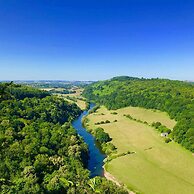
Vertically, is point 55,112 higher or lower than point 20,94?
lower

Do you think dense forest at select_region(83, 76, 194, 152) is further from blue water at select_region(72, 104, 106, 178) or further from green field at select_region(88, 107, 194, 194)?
blue water at select_region(72, 104, 106, 178)

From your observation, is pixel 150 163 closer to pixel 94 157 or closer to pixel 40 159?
pixel 94 157

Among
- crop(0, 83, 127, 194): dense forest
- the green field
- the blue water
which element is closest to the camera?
crop(0, 83, 127, 194): dense forest

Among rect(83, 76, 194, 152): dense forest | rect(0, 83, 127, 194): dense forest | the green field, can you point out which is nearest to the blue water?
rect(0, 83, 127, 194): dense forest

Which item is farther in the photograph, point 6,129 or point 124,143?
point 124,143

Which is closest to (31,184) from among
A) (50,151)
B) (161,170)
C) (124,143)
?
(50,151)

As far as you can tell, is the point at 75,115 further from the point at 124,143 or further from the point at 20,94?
the point at 124,143

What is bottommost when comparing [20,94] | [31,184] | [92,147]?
[92,147]

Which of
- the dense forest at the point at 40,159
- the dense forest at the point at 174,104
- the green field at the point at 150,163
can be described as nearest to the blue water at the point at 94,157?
the dense forest at the point at 40,159
